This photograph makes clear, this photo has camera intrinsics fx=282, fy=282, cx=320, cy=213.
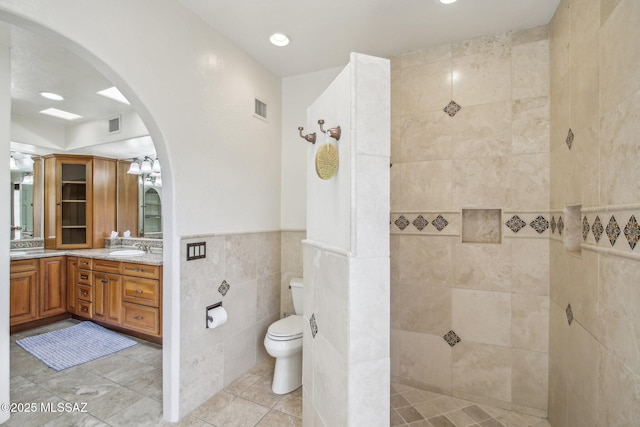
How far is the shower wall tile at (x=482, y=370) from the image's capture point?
2.05m

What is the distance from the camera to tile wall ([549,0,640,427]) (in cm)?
106

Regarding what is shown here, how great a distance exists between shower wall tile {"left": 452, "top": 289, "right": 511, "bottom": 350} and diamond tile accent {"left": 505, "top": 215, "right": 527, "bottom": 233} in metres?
0.48

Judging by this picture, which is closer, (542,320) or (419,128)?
(542,320)

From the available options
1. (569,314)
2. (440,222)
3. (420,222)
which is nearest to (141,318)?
(420,222)

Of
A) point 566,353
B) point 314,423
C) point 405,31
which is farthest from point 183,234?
point 566,353

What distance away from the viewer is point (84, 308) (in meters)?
3.54

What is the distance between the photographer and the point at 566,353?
1663 mm

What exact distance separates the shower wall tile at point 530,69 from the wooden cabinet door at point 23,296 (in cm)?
535

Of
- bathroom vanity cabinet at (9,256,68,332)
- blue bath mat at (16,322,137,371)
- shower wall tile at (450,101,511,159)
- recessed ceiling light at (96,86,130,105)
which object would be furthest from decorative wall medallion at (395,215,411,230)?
bathroom vanity cabinet at (9,256,68,332)

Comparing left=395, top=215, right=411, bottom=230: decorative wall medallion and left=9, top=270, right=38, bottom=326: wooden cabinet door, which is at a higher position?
left=395, top=215, right=411, bottom=230: decorative wall medallion

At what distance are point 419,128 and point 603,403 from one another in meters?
1.91

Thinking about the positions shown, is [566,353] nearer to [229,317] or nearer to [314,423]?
[314,423]

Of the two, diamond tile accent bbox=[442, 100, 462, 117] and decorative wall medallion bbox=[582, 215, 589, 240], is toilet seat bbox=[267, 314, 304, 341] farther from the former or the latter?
diamond tile accent bbox=[442, 100, 462, 117]

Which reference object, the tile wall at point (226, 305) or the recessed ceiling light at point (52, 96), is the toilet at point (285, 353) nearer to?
the tile wall at point (226, 305)
